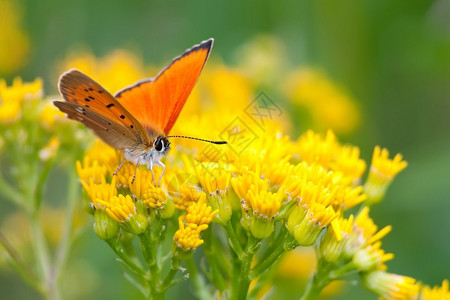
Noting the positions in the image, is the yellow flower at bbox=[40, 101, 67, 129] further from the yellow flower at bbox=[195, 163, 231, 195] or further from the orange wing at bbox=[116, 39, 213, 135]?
the yellow flower at bbox=[195, 163, 231, 195]

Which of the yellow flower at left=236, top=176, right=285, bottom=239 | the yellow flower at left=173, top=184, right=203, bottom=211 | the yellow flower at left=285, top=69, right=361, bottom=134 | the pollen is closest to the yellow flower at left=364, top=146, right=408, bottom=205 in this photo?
the yellow flower at left=236, top=176, right=285, bottom=239

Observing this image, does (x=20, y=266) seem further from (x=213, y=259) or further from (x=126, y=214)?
(x=213, y=259)

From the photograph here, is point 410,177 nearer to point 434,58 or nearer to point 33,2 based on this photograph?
point 434,58

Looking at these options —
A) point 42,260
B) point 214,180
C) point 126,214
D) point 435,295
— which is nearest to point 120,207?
point 126,214

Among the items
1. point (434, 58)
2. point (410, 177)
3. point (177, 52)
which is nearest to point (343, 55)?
point (434, 58)

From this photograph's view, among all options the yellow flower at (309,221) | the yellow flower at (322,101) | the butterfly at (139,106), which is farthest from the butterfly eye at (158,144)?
the yellow flower at (322,101)

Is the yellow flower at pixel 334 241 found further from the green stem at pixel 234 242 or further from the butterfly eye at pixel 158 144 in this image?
the butterfly eye at pixel 158 144

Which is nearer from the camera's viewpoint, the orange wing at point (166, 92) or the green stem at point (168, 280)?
the green stem at point (168, 280)
